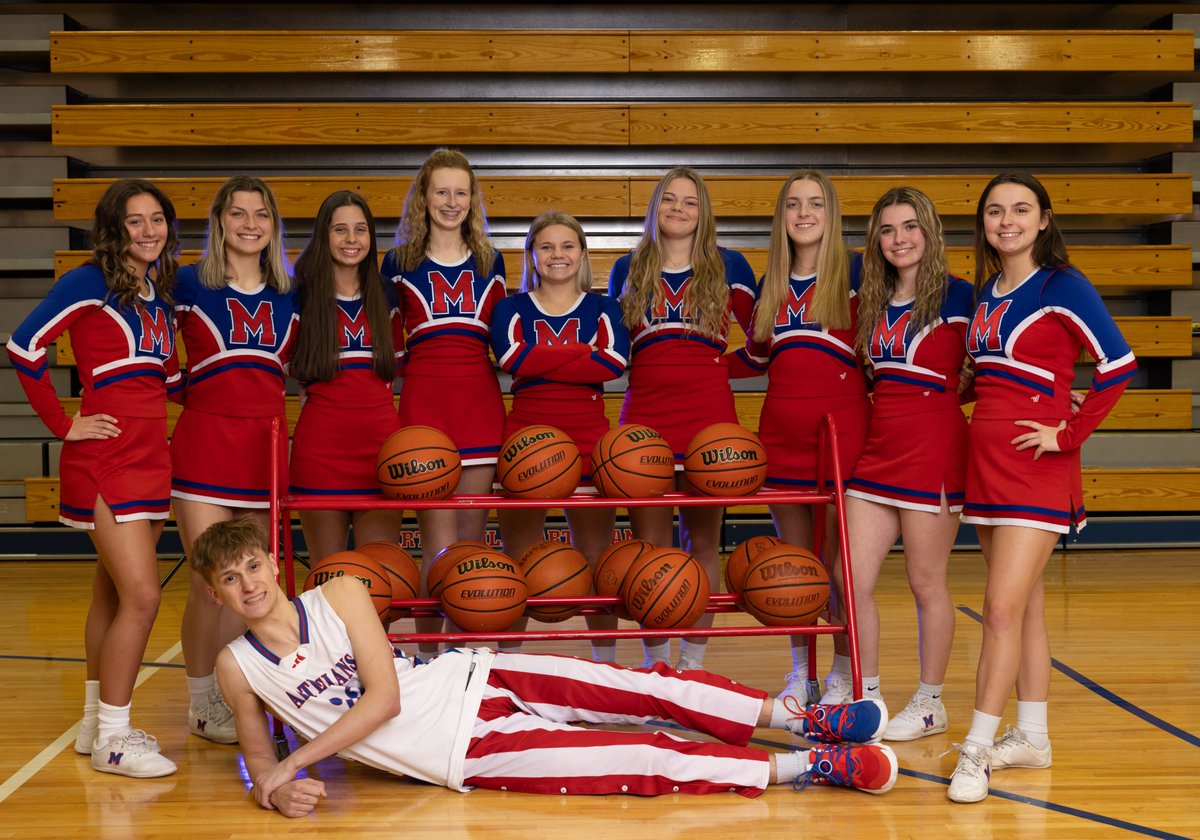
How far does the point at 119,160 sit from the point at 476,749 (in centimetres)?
532

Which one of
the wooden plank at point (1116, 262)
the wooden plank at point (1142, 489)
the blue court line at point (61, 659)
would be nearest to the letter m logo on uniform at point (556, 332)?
the blue court line at point (61, 659)

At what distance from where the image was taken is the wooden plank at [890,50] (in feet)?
21.5

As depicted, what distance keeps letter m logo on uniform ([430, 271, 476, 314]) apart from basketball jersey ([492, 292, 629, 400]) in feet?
0.29

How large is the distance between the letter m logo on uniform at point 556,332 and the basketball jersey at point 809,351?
546mm

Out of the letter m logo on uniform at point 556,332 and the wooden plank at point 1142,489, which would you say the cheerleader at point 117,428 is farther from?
the wooden plank at point 1142,489

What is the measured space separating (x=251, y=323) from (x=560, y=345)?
34.0 inches

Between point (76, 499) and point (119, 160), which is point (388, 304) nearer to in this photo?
point (76, 499)

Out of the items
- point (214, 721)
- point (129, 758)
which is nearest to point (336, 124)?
point (214, 721)

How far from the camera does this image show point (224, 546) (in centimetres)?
240

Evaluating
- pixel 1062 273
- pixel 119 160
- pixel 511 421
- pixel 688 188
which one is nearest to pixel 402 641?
pixel 511 421

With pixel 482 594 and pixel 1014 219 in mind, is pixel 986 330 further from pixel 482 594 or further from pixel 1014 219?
pixel 482 594

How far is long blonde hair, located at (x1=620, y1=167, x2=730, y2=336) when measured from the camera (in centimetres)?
332

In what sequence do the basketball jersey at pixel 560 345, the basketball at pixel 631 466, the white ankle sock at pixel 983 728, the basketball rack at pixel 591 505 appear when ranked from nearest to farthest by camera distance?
the white ankle sock at pixel 983 728 < the basketball rack at pixel 591 505 < the basketball at pixel 631 466 < the basketball jersey at pixel 560 345

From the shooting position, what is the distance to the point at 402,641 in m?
2.84
